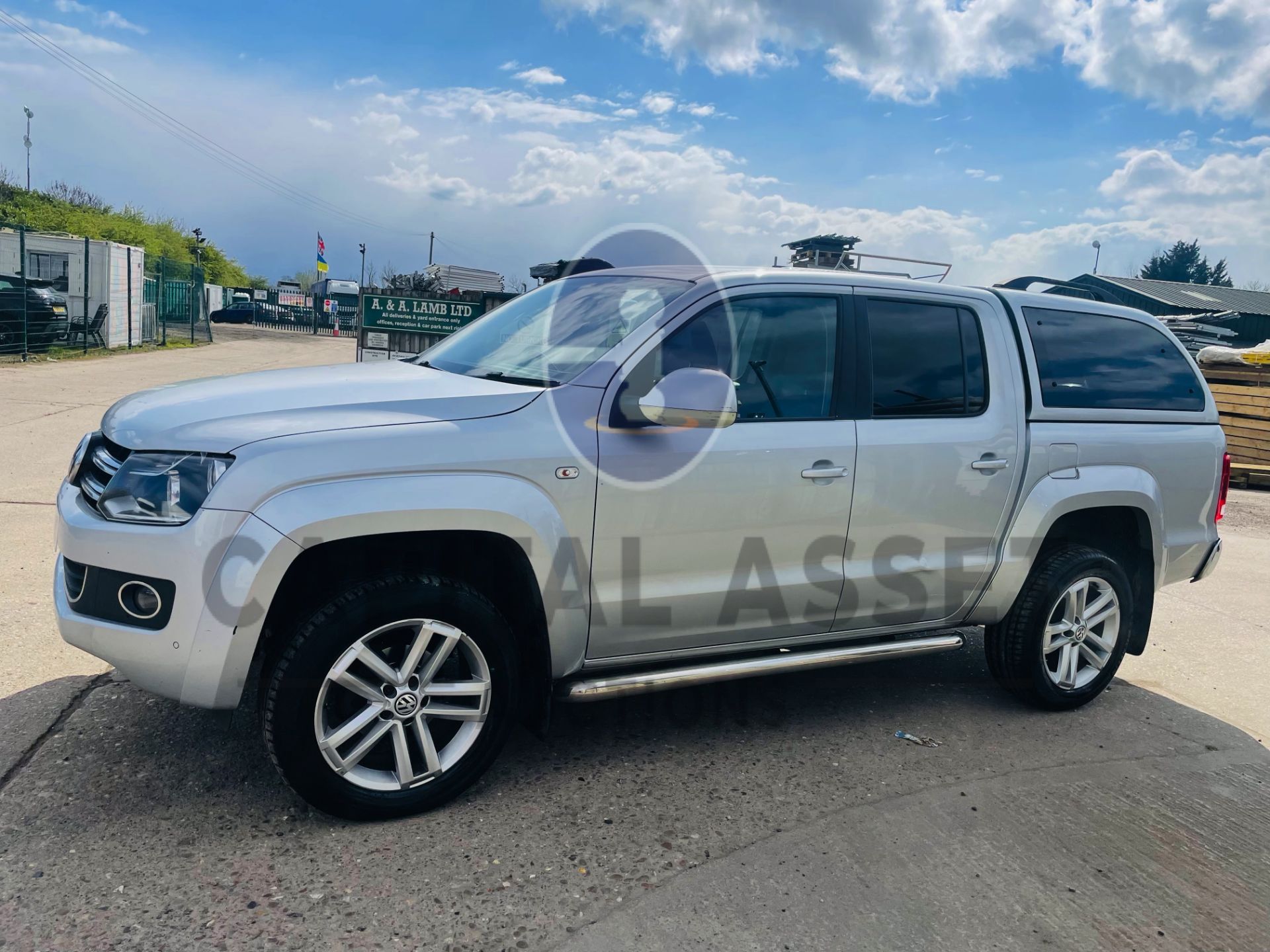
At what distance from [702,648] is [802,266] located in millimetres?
1773

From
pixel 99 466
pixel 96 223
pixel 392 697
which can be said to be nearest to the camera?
pixel 392 697

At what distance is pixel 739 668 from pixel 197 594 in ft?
6.09

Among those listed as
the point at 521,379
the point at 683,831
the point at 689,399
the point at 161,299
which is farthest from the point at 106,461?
the point at 161,299

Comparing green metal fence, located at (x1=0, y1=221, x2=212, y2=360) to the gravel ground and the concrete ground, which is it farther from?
the gravel ground

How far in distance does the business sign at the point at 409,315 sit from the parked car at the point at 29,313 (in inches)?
397

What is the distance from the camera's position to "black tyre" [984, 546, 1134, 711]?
13.7 ft

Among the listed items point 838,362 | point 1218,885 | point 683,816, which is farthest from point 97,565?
point 1218,885

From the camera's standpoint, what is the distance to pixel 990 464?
3900 mm

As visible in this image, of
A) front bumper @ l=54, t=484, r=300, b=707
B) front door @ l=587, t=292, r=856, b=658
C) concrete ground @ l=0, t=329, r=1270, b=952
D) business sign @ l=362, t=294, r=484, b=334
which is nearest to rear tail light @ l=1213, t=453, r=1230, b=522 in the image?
concrete ground @ l=0, t=329, r=1270, b=952

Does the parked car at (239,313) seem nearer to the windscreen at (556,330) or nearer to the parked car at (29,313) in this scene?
the parked car at (29,313)

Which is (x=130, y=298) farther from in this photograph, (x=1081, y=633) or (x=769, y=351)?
(x=1081, y=633)

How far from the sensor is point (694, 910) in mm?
2676

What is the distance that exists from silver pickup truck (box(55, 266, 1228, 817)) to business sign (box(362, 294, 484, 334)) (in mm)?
6213

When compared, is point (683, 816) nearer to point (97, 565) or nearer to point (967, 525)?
point (967, 525)
